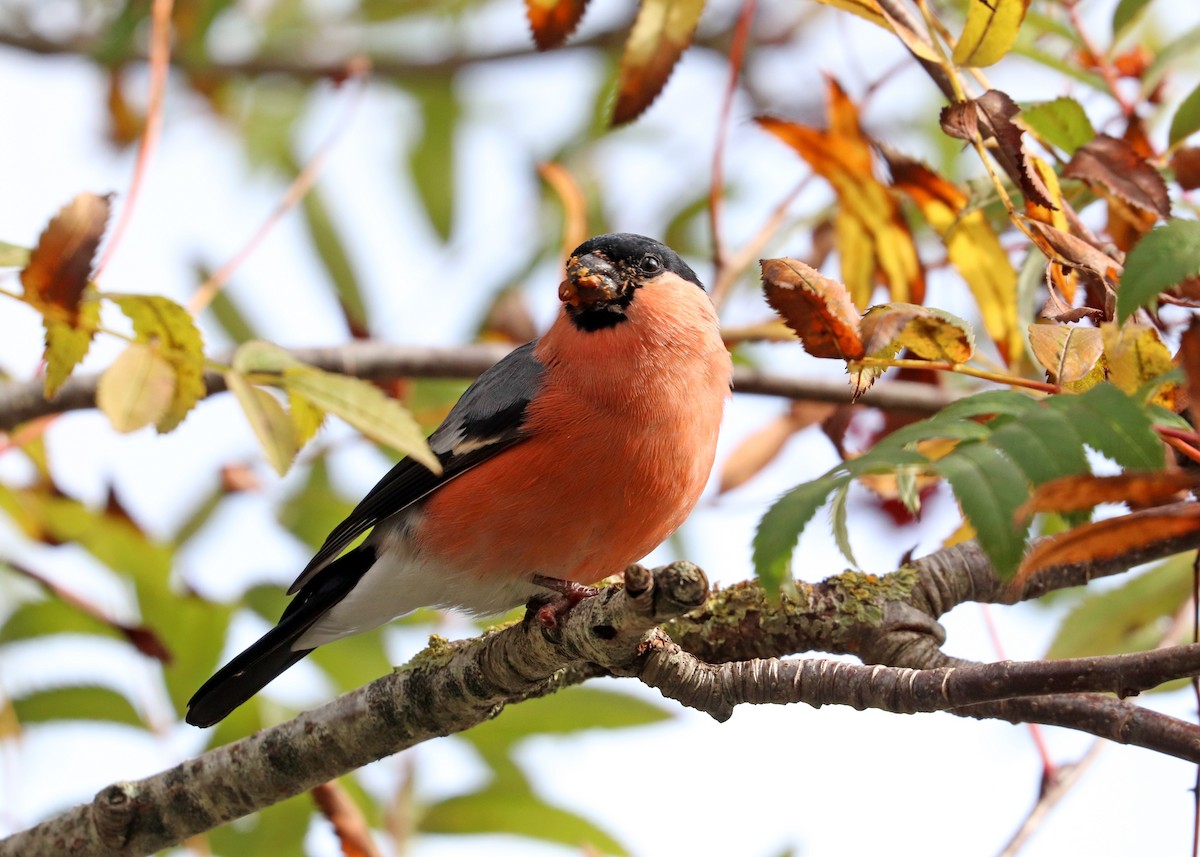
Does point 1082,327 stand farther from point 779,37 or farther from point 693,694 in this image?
point 779,37

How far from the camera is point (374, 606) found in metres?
4.66

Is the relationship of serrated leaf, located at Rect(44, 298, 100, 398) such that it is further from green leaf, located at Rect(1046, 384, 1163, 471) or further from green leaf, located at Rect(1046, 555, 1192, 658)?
green leaf, located at Rect(1046, 555, 1192, 658)

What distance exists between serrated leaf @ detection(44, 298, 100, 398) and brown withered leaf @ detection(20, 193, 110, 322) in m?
0.11

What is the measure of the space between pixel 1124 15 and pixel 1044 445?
237 centimetres

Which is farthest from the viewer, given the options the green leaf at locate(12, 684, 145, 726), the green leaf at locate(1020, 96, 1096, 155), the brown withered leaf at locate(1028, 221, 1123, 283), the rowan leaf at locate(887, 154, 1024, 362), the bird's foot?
the green leaf at locate(12, 684, 145, 726)

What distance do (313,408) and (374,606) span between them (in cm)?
189

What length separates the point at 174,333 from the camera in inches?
113

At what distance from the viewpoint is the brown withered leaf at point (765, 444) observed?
496 cm

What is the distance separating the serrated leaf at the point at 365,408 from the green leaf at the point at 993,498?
3.17ft

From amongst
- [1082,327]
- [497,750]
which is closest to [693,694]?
[1082,327]

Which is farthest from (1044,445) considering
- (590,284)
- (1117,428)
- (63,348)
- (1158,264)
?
(590,284)

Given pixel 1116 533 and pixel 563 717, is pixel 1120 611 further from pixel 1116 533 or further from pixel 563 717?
pixel 1116 533

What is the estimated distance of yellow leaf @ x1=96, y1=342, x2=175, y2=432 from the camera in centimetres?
275

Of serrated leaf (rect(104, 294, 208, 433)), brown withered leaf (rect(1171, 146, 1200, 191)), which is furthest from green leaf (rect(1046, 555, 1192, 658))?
serrated leaf (rect(104, 294, 208, 433))
